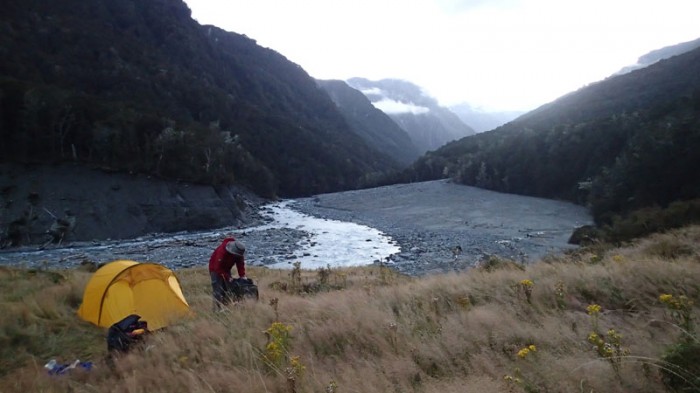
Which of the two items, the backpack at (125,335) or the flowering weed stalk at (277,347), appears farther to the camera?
the backpack at (125,335)

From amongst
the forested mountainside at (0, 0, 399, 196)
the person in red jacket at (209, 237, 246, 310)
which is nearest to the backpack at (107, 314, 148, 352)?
the person in red jacket at (209, 237, 246, 310)

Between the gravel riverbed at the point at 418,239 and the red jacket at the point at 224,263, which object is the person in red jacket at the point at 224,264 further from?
the gravel riverbed at the point at 418,239

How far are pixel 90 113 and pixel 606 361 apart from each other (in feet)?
180

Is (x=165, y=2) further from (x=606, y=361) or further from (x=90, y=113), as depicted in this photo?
(x=606, y=361)

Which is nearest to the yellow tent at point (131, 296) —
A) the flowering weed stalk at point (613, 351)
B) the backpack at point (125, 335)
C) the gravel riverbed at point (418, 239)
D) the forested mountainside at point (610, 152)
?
the backpack at point (125, 335)

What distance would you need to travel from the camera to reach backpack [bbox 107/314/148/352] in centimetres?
517

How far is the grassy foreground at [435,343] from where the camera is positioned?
2715 millimetres

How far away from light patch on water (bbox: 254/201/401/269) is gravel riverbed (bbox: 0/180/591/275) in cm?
72

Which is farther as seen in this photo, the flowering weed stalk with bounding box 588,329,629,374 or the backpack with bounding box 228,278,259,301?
the backpack with bounding box 228,278,259,301

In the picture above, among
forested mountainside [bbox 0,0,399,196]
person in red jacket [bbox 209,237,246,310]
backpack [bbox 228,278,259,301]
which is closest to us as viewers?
backpack [bbox 228,278,259,301]

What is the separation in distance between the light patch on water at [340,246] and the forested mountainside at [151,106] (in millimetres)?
18010

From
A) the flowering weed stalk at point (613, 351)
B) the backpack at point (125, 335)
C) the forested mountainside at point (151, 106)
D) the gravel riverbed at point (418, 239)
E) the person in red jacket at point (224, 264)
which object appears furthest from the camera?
the forested mountainside at point (151, 106)

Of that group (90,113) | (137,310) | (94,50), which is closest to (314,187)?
(94,50)

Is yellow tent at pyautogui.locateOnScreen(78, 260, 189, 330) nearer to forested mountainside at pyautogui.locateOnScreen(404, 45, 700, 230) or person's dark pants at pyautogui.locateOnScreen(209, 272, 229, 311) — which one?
person's dark pants at pyautogui.locateOnScreen(209, 272, 229, 311)
